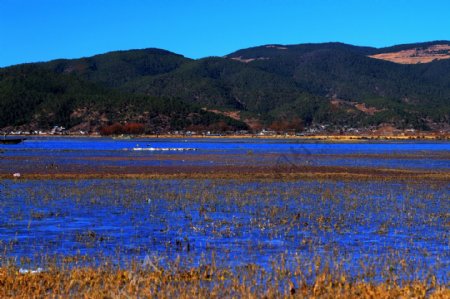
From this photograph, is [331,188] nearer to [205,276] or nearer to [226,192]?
[226,192]

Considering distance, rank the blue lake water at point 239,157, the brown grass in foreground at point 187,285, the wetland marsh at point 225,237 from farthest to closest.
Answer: the blue lake water at point 239,157
the wetland marsh at point 225,237
the brown grass in foreground at point 187,285

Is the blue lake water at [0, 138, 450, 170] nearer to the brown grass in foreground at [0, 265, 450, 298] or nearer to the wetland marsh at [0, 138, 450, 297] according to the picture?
the wetland marsh at [0, 138, 450, 297]

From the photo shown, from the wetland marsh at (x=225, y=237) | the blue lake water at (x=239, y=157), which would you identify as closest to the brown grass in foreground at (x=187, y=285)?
the wetland marsh at (x=225, y=237)

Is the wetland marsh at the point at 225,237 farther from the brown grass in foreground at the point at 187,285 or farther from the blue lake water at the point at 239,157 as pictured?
the blue lake water at the point at 239,157

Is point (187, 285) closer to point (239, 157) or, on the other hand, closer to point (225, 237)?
point (225, 237)

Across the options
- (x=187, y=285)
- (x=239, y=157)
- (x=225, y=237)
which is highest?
(x=187, y=285)

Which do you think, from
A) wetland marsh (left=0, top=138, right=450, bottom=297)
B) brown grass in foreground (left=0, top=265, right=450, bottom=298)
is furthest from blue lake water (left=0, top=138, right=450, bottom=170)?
brown grass in foreground (left=0, top=265, right=450, bottom=298)

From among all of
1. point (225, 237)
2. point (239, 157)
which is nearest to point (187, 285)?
point (225, 237)

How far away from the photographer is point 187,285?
Answer: 1931cm

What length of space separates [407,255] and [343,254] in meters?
2.05

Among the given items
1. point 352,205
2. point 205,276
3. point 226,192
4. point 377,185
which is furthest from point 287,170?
point 205,276

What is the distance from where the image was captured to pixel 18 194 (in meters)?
43.1

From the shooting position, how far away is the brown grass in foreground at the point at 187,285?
18.1m

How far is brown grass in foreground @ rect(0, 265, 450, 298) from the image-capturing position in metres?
18.1
